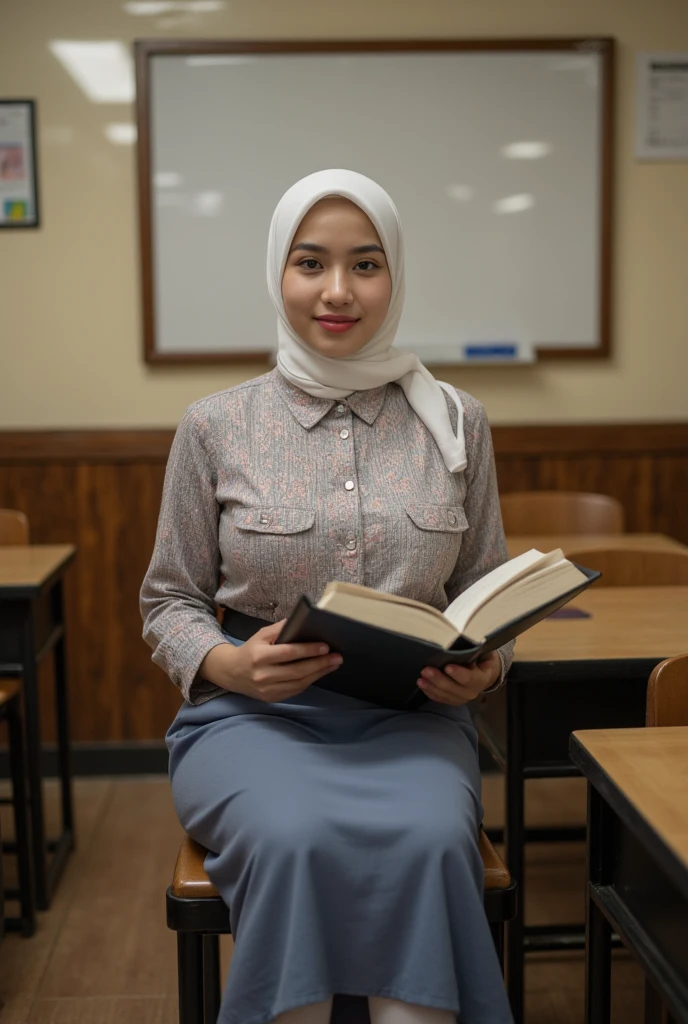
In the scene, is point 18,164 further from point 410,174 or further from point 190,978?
point 190,978

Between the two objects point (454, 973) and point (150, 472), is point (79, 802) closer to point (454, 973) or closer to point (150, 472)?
point (150, 472)

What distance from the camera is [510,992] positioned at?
81.3 inches

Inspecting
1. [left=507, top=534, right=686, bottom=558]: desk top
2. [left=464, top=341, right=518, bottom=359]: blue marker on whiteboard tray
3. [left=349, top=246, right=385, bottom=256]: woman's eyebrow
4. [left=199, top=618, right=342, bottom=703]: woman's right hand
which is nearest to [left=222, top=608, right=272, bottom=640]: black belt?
[left=199, top=618, right=342, bottom=703]: woman's right hand

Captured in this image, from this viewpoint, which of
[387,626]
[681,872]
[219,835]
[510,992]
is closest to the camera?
[681,872]

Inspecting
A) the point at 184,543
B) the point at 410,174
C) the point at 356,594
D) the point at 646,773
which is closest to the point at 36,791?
the point at 184,543

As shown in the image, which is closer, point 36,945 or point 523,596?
point 523,596

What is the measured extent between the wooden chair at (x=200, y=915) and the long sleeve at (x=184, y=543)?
0.30 metres

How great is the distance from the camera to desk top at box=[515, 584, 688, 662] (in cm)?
186

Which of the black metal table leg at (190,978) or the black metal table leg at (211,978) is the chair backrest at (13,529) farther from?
the black metal table leg at (190,978)

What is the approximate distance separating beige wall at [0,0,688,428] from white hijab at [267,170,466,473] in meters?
1.84

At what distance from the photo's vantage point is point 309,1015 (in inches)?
51.4

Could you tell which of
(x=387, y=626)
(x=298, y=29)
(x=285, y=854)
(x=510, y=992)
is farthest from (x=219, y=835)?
(x=298, y=29)

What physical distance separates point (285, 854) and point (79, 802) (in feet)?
7.39

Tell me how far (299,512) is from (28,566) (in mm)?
1209
